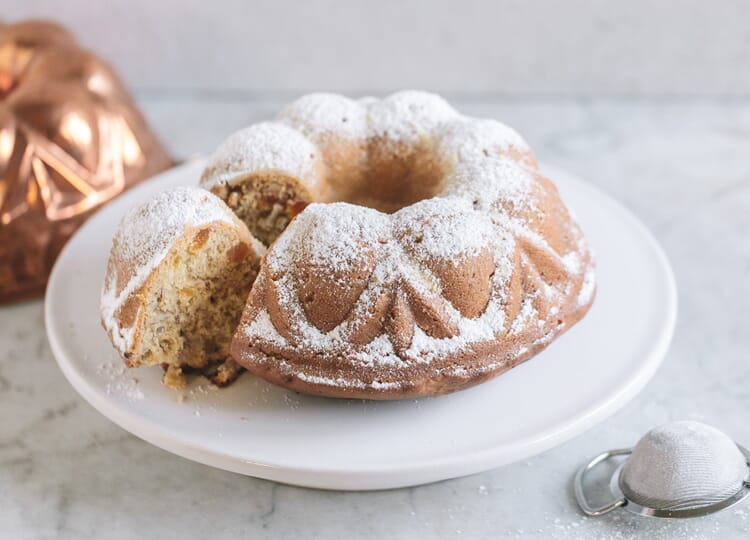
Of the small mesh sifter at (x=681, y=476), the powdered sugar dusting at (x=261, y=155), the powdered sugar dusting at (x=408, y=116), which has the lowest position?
the small mesh sifter at (x=681, y=476)

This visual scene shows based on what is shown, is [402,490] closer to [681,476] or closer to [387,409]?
[387,409]

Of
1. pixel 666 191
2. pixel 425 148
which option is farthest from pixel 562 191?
pixel 666 191

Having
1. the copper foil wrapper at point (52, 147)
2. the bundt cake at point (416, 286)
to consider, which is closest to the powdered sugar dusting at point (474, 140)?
the bundt cake at point (416, 286)

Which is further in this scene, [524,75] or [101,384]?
[524,75]

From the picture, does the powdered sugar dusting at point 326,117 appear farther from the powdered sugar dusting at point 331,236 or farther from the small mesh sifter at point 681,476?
the small mesh sifter at point 681,476

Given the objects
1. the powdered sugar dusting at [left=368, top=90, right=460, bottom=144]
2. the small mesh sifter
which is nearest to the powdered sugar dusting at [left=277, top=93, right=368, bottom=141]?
the powdered sugar dusting at [left=368, top=90, right=460, bottom=144]

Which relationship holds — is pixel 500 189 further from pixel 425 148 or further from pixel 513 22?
pixel 513 22
